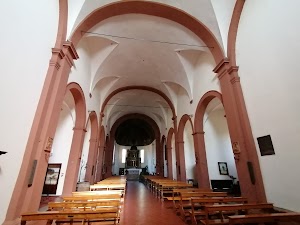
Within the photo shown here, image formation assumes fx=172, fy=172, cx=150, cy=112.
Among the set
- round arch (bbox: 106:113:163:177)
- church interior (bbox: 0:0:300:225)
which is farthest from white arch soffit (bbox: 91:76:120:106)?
round arch (bbox: 106:113:163:177)

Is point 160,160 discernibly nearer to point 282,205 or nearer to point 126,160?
point 126,160

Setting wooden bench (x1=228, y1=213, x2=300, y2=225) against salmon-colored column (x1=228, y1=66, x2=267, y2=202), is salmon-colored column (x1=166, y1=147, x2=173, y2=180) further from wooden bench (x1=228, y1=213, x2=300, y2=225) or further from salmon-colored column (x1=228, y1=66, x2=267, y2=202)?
wooden bench (x1=228, y1=213, x2=300, y2=225)

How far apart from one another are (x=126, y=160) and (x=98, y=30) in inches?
702

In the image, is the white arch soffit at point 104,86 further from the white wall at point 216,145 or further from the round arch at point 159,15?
the white wall at point 216,145

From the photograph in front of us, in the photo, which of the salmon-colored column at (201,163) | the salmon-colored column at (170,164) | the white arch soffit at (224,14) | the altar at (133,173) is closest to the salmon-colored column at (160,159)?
the salmon-colored column at (170,164)

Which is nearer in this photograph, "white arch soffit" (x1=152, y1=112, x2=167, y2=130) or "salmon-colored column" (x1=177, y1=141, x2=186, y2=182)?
"salmon-colored column" (x1=177, y1=141, x2=186, y2=182)

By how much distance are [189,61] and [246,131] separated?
431cm

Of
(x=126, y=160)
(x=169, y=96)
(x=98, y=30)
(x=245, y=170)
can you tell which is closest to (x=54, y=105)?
(x=98, y=30)

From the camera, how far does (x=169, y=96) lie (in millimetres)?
10539

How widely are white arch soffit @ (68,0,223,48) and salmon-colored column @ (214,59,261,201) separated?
1.07 m

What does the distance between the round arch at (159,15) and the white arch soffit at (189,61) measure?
4.30 ft

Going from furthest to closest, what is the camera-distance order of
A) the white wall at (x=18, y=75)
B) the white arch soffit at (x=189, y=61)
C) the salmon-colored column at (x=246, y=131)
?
the white arch soffit at (x=189, y=61)
the salmon-colored column at (x=246, y=131)
the white wall at (x=18, y=75)

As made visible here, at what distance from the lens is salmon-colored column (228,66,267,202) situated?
387cm

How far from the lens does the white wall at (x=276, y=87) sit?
10.5 ft
